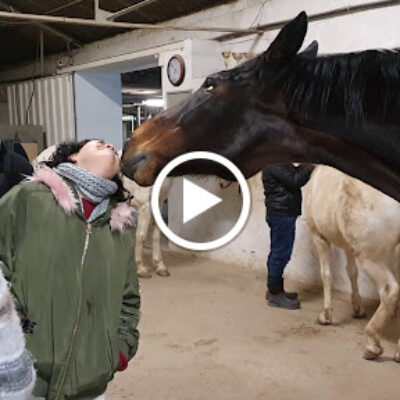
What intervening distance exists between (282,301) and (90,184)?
104 inches

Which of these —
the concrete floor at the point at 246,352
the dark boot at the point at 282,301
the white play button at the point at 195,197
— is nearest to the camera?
the white play button at the point at 195,197

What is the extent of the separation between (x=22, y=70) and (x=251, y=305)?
5879 mm

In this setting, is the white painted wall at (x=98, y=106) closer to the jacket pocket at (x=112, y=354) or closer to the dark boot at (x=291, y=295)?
the dark boot at (x=291, y=295)

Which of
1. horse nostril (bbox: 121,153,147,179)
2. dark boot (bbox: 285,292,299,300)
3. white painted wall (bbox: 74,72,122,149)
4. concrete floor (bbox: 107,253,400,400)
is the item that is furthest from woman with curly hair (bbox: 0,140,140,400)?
white painted wall (bbox: 74,72,122,149)

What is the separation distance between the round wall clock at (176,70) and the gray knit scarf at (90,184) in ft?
12.3

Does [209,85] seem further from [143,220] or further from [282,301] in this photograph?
[143,220]

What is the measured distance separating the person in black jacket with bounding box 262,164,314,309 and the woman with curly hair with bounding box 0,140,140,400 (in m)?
2.00

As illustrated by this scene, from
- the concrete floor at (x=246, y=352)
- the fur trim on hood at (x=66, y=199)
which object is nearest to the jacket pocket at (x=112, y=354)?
the fur trim on hood at (x=66, y=199)

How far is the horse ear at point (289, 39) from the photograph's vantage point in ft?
3.80

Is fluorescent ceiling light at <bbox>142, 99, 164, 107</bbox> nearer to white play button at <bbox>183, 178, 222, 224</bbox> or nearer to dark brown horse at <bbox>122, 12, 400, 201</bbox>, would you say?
white play button at <bbox>183, 178, 222, 224</bbox>

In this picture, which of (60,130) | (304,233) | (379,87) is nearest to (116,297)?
(379,87)

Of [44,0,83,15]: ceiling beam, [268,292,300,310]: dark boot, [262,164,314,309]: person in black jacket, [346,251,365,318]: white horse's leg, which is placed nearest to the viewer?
[262,164,314,309]: person in black jacket

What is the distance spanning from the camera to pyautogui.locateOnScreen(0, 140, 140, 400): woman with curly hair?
128 cm

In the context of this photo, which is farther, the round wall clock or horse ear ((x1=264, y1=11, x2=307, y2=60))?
the round wall clock
